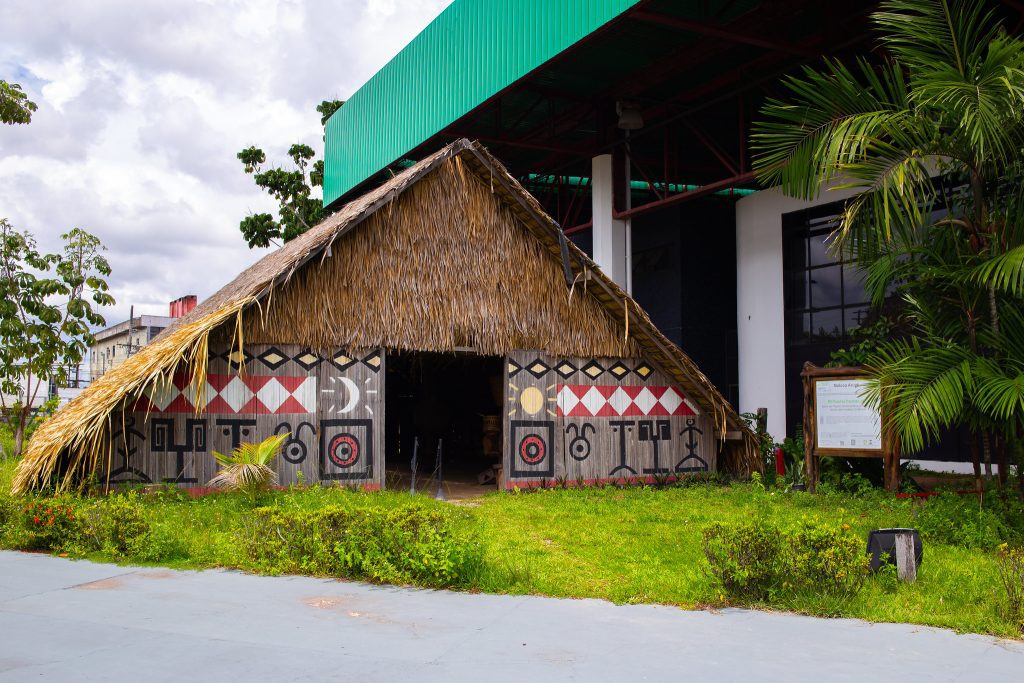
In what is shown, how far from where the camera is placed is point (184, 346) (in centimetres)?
962


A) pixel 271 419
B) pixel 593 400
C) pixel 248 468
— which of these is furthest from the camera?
pixel 593 400

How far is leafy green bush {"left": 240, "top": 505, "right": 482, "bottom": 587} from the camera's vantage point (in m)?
6.39

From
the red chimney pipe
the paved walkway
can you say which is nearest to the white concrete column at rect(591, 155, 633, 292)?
the paved walkway

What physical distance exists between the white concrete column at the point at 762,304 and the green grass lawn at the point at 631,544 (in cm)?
597

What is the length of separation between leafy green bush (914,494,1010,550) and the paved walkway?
304 cm

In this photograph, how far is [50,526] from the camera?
7.59 meters

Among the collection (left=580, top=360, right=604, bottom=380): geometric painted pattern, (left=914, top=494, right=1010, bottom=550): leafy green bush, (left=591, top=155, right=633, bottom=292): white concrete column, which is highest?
(left=591, top=155, right=633, bottom=292): white concrete column

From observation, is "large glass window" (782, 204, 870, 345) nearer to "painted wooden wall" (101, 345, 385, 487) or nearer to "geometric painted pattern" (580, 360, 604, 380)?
"geometric painted pattern" (580, 360, 604, 380)

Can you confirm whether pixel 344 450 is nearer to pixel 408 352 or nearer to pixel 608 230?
pixel 408 352

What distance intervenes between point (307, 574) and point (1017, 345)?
260 inches

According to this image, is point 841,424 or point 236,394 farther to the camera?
point 841,424

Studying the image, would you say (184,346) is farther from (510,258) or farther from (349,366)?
(510,258)

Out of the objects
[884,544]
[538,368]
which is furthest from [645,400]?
[884,544]

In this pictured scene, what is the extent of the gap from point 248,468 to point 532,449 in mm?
4367
